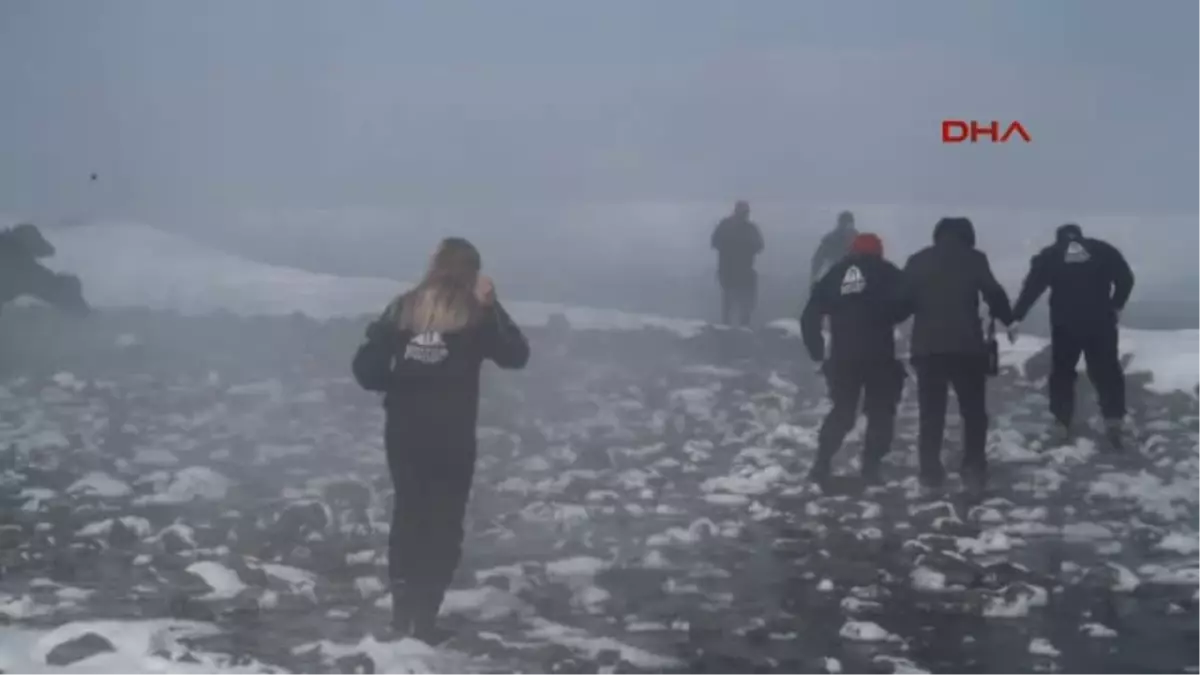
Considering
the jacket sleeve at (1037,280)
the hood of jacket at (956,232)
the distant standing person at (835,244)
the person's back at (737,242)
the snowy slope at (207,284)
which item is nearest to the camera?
the hood of jacket at (956,232)

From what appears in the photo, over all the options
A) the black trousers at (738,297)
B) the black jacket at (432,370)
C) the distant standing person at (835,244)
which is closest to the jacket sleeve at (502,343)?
the black jacket at (432,370)

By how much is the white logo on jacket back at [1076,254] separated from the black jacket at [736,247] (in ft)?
11.5

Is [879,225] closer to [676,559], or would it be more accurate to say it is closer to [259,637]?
[676,559]

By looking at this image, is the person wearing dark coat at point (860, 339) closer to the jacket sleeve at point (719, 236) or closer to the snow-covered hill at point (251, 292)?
the snow-covered hill at point (251, 292)

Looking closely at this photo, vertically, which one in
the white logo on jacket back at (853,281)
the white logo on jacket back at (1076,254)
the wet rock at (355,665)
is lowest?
the wet rock at (355,665)

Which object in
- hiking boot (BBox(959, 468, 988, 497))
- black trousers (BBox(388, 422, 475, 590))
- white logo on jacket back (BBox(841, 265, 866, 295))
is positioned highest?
white logo on jacket back (BBox(841, 265, 866, 295))

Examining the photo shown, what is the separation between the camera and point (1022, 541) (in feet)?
19.2

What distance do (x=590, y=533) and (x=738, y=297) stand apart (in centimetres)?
638

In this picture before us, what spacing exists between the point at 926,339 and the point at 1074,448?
133 centimetres

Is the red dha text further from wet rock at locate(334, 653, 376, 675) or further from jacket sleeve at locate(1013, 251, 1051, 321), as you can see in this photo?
wet rock at locate(334, 653, 376, 675)

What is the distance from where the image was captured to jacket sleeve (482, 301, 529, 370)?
14.9ft

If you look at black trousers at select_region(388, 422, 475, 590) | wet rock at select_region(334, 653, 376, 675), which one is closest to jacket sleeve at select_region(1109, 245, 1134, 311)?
black trousers at select_region(388, 422, 475, 590)

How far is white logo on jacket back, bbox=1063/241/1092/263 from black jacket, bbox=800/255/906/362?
122 cm

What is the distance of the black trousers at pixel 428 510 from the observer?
Result: 15.0 feet
